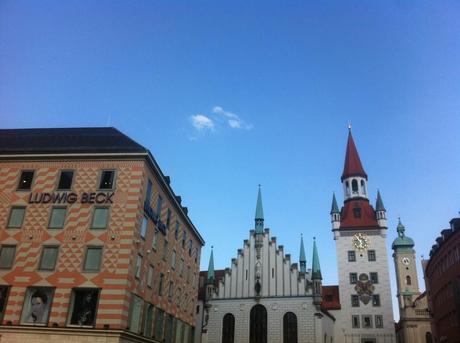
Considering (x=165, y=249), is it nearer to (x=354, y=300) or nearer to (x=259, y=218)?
(x=259, y=218)

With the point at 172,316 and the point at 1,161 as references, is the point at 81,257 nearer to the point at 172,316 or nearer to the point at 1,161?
the point at 1,161

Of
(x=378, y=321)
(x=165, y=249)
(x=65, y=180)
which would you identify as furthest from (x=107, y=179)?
(x=378, y=321)

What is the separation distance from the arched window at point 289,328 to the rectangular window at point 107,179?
1374 inches

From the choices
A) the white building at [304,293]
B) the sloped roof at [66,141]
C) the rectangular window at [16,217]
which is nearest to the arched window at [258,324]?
the white building at [304,293]

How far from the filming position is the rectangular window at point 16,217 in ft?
98.7

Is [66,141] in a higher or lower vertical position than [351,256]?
lower

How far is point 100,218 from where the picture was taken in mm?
29766

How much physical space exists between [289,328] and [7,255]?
37.5m

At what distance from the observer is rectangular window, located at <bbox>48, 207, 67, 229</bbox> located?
2981 centimetres

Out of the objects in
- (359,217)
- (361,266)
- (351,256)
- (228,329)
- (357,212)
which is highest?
(357,212)

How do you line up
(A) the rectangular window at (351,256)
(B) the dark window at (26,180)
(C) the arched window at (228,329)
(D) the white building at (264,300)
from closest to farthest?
(B) the dark window at (26,180) → (D) the white building at (264,300) → (C) the arched window at (228,329) → (A) the rectangular window at (351,256)

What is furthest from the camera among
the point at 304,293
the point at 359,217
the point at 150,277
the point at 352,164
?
the point at 352,164

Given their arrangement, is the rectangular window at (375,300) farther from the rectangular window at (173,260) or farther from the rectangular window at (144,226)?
the rectangular window at (144,226)

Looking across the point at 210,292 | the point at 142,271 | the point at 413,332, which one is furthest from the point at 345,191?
the point at 142,271
